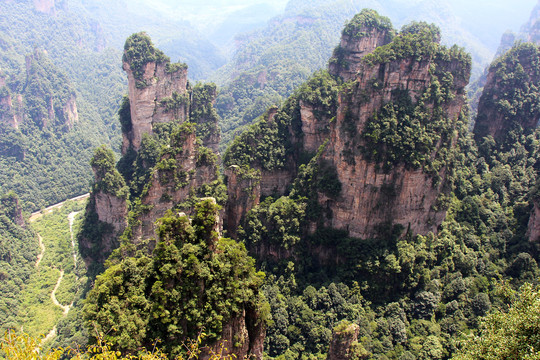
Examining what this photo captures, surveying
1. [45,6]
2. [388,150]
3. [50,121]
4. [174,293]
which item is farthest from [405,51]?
[45,6]

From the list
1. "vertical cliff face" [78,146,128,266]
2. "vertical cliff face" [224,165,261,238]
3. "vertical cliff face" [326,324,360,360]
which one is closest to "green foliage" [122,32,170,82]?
"vertical cliff face" [78,146,128,266]

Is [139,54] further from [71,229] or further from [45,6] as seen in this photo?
[45,6]

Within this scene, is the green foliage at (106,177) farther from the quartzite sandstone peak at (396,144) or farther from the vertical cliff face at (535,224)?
the vertical cliff face at (535,224)

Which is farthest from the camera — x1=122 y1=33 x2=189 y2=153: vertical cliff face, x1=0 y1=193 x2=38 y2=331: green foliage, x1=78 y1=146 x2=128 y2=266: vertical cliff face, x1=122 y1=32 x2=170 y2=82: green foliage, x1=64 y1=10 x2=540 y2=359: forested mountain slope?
x1=122 y1=33 x2=189 y2=153: vertical cliff face

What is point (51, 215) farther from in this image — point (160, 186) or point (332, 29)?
point (332, 29)

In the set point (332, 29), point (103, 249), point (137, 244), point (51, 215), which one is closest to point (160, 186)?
point (137, 244)

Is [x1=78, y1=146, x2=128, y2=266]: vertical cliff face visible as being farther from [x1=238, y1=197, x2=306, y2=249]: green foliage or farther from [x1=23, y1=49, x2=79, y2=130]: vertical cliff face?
[x1=23, y1=49, x2=79, y2=130]: vertical cliff face

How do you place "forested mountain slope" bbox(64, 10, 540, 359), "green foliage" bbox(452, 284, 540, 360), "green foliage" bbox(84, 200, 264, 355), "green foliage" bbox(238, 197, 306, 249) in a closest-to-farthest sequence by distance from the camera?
"green foliage" bbox(452, 284, 540, 360) → "green foliage" bbox(84, 200, 264, 355) → "forested mountain slope" bbox(64, 10, 540, 359) → "green foliage" bbox(238, 197, 306, 249)

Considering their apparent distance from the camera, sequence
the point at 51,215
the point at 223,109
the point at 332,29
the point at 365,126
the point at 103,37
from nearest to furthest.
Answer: the point at 365,126 → the point at 51,215 → the point at 223,109 → the point at 332,29 → the point at 103,37
